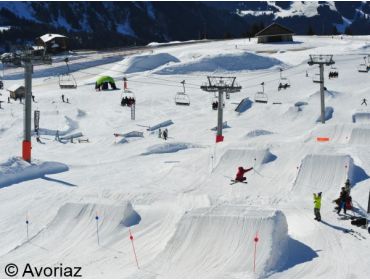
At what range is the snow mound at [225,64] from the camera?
242 feet

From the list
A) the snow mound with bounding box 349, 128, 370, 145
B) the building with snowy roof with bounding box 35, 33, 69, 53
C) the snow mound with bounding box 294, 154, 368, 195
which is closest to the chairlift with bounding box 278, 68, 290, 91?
the snow mound with bounding box 349, 128, 370, 145

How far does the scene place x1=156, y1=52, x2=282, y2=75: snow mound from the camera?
73.6m

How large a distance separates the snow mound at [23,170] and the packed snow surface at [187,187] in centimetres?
7

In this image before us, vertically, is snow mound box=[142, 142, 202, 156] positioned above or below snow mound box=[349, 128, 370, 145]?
below

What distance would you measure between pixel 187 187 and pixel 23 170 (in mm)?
9102

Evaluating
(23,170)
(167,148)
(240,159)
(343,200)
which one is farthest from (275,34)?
(343,200)

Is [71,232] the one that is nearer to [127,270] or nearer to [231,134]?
[127,270]

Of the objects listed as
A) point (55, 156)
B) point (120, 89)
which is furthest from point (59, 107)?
point (55, 156)

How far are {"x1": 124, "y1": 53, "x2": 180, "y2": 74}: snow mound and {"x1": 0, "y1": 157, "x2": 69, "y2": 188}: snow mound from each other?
45488 mm

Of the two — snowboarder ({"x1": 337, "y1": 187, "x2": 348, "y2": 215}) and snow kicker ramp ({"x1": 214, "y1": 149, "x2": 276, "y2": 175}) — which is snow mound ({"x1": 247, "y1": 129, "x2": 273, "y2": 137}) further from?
snowboarder ({"x1": 337, "y1": 187, "x2": 348, "y2": 215})

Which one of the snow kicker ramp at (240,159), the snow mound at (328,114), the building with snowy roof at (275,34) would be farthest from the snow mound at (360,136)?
the building with snowy roof at (275,34)

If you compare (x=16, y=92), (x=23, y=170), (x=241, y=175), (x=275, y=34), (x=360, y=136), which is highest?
(x=275, y=34)

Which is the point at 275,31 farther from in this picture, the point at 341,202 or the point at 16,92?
the point at 341,202

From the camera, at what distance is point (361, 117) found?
4478 cm
